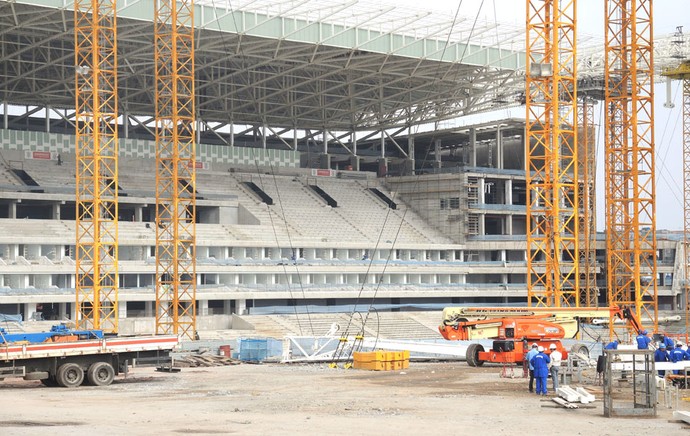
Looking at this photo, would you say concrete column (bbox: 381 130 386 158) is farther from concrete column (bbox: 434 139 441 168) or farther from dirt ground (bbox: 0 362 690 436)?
dirt ground (bbox: 0 362 690 436)

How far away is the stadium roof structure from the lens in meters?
82.5

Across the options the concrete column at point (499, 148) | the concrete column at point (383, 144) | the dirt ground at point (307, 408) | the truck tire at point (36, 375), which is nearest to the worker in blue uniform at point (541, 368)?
the dirt ground at point (307, 408)

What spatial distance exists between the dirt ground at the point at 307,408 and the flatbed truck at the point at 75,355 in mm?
637

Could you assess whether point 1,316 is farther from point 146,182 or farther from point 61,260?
point 146,182

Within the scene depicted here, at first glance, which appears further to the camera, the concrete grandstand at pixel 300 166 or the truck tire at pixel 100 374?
the concrete grandstand at pixel 300 166

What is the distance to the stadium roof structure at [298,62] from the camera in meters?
82.5

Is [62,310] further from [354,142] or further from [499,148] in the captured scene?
[354,142]

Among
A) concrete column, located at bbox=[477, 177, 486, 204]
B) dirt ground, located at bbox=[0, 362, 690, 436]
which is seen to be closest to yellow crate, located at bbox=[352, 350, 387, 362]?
dirt ground, located at bbox=[0, 362, 690, 436]

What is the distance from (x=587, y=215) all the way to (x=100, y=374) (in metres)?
66.7

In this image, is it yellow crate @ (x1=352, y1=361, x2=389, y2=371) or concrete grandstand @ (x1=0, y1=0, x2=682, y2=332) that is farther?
concrete grandstand @ (x1=0, y1=0, x2=682, y2=332)

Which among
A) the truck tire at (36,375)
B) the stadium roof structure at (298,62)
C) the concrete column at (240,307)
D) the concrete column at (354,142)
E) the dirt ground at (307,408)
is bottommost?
the dirt ground at (307,408)

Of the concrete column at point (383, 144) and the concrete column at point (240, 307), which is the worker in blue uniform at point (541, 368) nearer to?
the concrete column at point (240, 307)

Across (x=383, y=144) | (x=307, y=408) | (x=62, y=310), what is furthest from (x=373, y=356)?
(x=383, y=144)

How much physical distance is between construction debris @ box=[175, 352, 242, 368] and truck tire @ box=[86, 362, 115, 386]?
384 inches
